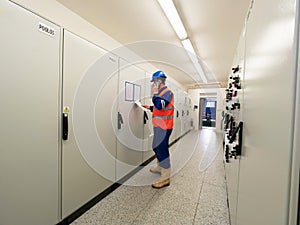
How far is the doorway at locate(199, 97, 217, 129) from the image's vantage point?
28.4 feet

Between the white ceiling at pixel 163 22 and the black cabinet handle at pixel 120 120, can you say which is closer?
the white ceiling at pixel 163 22

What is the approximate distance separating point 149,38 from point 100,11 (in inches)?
41.6

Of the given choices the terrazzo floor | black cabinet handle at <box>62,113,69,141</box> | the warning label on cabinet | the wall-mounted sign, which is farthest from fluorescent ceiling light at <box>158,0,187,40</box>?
the terrazzo floor

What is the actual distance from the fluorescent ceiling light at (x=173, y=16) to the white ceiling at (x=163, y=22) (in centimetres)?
7

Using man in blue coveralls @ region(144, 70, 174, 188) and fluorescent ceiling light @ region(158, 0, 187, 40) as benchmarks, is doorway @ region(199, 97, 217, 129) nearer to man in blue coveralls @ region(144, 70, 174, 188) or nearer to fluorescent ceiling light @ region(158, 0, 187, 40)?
fluorescent ceiling light @ region(158, 0, 187, 40)

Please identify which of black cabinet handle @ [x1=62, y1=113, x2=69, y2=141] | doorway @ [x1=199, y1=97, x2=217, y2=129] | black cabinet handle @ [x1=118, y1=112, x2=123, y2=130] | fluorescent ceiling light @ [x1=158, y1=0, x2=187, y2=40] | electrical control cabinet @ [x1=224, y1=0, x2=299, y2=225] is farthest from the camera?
doorway @ [x1=199, y1=97, x2=217, y2=129]

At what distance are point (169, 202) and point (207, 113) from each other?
10464 mm

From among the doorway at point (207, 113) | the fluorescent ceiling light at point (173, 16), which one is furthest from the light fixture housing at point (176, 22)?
the doorway at point (207, 113)

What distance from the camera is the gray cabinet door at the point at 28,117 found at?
3.31 ft

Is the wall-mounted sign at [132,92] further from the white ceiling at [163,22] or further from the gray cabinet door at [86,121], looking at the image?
the white ceiling at [163,22]

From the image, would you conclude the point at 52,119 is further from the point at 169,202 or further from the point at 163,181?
the point at 163,181

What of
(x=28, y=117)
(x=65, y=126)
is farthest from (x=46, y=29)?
(x=65, y=126)

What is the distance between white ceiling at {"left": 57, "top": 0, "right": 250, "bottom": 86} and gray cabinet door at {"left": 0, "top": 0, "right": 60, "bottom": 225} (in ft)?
3.93

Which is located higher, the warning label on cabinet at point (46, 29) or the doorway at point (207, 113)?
the warning label on cabinet at point (46, 29)
